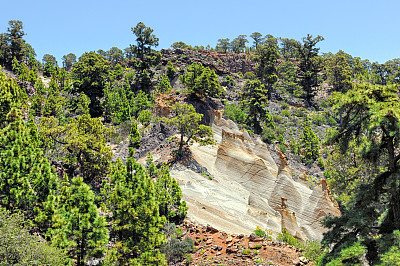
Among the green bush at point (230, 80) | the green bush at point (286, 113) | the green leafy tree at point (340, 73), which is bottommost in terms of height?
the green bush at point (286, 113)

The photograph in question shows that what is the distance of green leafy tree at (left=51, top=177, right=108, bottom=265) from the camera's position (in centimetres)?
1545

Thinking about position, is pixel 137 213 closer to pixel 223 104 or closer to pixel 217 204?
pixel 217 204

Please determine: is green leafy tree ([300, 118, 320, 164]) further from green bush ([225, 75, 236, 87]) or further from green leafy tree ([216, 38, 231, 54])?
green leafy tree ([216, 38, 231, 54])

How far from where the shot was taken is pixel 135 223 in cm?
1717

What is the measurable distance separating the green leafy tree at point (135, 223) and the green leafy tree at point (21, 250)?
291cm

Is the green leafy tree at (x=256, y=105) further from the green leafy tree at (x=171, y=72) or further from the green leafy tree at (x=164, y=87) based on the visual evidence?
the green leafy tree at (x=171, y=72)

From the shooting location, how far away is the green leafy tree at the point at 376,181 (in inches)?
420

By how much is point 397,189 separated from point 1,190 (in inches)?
786

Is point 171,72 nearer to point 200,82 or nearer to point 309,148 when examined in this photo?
point 200,82

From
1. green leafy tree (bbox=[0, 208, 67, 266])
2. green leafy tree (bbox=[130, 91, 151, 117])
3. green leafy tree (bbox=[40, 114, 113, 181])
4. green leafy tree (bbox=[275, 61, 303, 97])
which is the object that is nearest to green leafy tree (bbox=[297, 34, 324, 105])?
green leafy tree (bbox=[275, 61, 303, 97])

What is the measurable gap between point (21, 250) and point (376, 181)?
51.5 feet

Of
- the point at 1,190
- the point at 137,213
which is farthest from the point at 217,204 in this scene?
the point at 1,190

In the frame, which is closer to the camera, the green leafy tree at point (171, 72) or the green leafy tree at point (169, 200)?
the green leafy tree at point (169, 200)

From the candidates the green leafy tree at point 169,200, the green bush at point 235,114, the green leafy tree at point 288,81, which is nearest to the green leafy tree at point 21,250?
the green leafy tree at point 169,200
